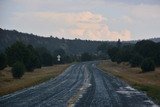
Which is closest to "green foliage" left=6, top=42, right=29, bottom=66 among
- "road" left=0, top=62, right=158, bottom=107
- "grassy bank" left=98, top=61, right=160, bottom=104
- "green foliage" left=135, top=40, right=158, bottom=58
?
"grassy bank" left=98, top=61, right=160, bottom=104

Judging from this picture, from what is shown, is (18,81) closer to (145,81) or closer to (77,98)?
(145,81)

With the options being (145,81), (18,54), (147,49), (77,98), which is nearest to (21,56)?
(18,54)

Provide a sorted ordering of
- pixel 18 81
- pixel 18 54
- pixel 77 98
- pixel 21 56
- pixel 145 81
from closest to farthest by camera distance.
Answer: pixel 77 98 < pixel 18 81 < pixel 145 81 < pixel 21 56 < pixel 18 54

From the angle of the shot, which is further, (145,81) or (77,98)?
(145,81)

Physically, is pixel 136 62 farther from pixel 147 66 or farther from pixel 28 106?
pixel 28 106

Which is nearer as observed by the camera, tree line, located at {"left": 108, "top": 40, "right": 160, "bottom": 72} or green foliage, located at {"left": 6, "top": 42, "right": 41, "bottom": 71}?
tree line, located at {"left": 108, "top": 40, "right": 160, "bottom": 72}

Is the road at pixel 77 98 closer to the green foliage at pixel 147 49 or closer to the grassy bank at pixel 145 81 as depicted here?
the grassy bank at pixel 145 81

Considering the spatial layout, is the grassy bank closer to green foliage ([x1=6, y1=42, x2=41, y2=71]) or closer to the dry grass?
the dry grass

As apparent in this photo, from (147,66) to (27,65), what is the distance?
90.6ft

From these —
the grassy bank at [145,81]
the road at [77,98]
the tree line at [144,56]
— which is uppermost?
the tree line at [144,56]

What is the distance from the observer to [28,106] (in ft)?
59.7

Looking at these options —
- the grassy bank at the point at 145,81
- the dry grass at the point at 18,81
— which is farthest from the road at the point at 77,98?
the dry grass at the point at 18,81

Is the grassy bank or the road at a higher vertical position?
the road

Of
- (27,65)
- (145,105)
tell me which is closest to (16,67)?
(27,65)
